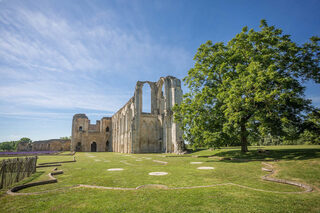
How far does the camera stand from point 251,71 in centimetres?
1270

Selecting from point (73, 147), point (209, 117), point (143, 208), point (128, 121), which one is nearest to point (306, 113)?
point (209, 117)

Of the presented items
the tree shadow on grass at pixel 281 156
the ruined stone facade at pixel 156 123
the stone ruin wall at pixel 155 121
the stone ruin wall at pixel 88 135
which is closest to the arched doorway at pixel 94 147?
the stone ruin wall at pixel 88 135

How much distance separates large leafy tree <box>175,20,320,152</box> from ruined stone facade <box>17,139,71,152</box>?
5629 cm

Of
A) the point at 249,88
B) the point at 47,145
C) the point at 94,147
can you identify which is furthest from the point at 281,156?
the point at 47,145

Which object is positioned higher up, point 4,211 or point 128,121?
point 128,121

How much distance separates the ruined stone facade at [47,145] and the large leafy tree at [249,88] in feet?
185

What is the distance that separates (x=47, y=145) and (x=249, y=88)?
6526 cm

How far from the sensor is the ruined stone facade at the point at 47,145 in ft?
194

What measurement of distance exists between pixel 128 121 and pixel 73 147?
88.8 ft

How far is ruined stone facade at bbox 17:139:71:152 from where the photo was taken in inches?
2333

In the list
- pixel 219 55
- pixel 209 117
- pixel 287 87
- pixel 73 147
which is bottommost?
pixel 73 147

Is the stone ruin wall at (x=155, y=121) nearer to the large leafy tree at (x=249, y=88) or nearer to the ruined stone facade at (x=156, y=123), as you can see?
the ruined stone facade at (x=156, y=123)

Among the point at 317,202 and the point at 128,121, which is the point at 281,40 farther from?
the point at 128,121

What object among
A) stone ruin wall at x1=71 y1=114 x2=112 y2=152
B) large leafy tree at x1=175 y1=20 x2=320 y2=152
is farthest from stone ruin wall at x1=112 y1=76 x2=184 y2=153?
stone ruin wall at x1=71 y1=114 x2=112 y2=152
